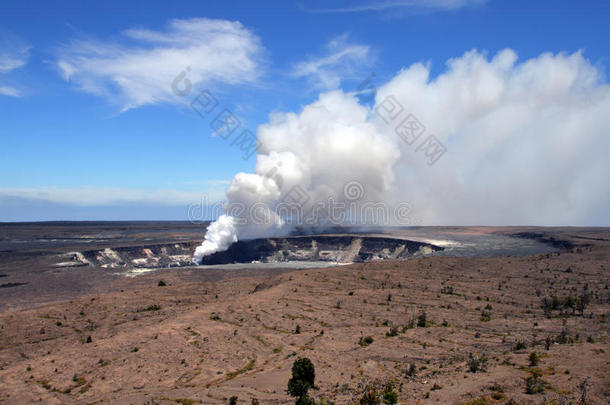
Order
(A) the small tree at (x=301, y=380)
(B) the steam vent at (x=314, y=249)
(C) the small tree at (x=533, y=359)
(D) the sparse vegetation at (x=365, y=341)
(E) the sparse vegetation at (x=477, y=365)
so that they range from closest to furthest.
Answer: (A) the small tree at (x=301, y=380), (E) the sparse vegetation at (x=477, y=365), (C) the small tree at (x=533, y=359), (D) the sparse vegetation at (x=365, y=341), (B) the steam vent at (x=314, y=249)

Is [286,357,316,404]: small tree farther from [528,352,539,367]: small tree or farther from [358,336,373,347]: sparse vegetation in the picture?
[528,352,539,367]: small tree

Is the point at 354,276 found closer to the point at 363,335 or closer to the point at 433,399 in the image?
the point at 363,335

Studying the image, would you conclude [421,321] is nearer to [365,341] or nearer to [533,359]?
[365,341]

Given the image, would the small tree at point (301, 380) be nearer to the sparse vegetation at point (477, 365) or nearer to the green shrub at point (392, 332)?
the sparse vegetation at point (477, 365)

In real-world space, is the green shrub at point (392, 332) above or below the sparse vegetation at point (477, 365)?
below

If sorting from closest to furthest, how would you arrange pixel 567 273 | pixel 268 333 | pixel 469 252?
pixel 268 333, pixel 567 273, pixel 469 252

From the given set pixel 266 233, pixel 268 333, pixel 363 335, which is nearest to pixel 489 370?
pixel 363 335

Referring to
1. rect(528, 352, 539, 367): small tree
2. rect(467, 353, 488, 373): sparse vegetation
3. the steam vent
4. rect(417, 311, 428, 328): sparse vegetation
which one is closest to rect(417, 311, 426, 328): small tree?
rect(417, 311, 428, 328): sparse vegetation

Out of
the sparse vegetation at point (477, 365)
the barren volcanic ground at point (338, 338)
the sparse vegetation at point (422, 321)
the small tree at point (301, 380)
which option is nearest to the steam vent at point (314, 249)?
the barren volcanic ground at point (338, 338)

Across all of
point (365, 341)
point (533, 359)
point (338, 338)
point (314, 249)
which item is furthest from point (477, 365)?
point (314, 249)
